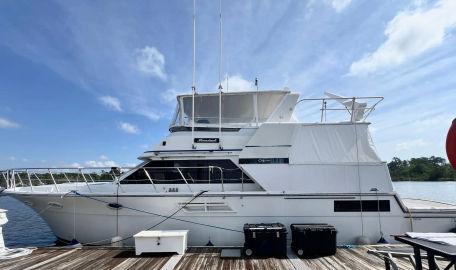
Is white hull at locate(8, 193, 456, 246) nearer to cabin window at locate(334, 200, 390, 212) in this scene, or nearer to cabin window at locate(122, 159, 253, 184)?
cabin window at locate(334, 200, 390, 212)

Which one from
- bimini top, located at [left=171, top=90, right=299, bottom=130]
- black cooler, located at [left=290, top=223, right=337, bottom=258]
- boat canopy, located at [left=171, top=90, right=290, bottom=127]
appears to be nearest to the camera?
black cooler, located at [left=290, top=223, right=337, bottom=258]

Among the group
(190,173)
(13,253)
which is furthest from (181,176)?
(13,253)

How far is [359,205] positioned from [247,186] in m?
2.66

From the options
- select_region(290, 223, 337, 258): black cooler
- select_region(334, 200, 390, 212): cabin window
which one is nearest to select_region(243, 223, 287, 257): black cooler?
select_region(290, 223, 337, 258): black cooler

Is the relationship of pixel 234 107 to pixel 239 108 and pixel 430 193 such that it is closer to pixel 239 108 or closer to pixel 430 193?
pixel 239 108

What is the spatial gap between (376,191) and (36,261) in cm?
720

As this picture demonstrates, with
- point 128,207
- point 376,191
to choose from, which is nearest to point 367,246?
point 376,191

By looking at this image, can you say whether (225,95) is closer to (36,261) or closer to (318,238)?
(318,238)

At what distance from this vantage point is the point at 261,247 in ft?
18.6

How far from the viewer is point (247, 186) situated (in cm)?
748

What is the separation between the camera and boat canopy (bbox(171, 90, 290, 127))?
8039 millimetres

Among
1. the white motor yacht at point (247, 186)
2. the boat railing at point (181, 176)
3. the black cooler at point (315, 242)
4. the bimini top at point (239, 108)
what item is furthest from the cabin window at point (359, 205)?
the bimini top at point (239, 108)

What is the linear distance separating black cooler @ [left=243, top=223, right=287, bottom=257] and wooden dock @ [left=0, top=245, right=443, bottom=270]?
0.16 metres

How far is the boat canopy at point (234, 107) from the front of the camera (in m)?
8.04
